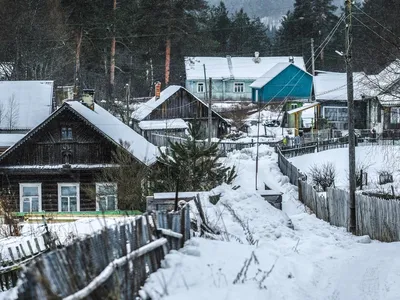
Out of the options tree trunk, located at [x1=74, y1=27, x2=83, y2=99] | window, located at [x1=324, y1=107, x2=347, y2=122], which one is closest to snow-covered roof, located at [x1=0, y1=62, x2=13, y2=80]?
tree trunk, located at [x1=74, y1=27, x2=83, y2=99]

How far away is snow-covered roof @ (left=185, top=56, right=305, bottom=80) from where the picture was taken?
75.4 metres

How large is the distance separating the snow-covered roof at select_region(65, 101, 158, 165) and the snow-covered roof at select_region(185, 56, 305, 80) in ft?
129

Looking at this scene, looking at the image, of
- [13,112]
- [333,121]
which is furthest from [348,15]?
[333,121]

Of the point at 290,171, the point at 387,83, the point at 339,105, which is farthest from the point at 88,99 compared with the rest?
the point at 339,105

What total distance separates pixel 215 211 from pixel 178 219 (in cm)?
361

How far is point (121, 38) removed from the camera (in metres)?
60.8

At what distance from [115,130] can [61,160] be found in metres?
3.00

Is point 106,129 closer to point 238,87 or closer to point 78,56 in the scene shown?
point 78,56

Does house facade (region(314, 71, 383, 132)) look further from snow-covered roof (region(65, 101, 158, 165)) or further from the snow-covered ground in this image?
the snow-covered ground

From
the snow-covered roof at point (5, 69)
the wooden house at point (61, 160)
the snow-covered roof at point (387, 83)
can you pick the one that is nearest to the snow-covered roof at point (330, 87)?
the snow-covered roof at point (5, 69)

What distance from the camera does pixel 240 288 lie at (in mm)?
8992

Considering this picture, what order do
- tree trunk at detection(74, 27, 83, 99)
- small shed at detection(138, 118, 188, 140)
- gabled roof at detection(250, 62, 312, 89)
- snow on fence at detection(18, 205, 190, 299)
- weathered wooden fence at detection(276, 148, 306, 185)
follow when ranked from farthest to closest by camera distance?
gabled roof at detection(250, 62, 312, 89) → tree trunk at detection(74, 27, 83, 99) → small shed at detection(138, 118, 188, 140) → weathered wooden fence at detection(276, 148, 306, 185) → snow on fence at detection(18, 205, 190, 299)

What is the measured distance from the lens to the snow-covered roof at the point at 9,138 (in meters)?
37.8

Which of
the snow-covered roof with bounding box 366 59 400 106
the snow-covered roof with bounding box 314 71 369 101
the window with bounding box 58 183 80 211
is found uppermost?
the snow-covered roof with bounding box 314 71 369 101
